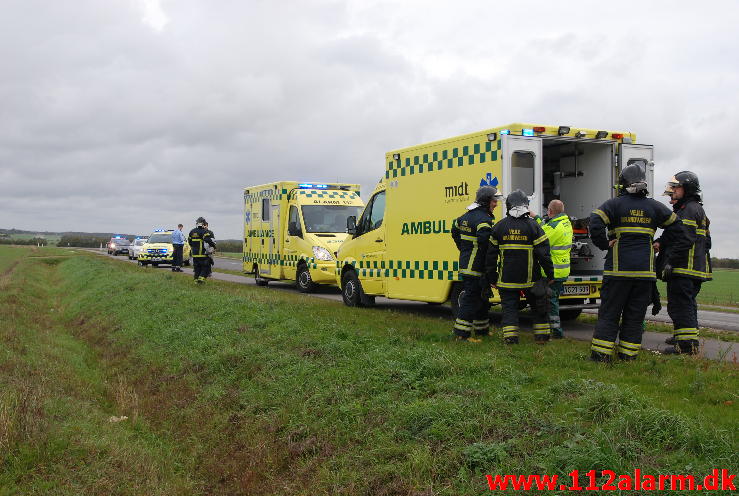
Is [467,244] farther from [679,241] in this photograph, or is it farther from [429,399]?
[429,399]

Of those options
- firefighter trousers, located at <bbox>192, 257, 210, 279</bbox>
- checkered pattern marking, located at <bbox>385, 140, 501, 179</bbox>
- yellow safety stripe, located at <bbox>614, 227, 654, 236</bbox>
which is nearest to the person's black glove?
yellow safety stripe, located at <bbox>614, 227, 654, 236</bbox>

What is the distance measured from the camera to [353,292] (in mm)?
13172

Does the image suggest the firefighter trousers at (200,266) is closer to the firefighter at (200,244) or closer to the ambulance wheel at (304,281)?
the firefighter at (200,244)

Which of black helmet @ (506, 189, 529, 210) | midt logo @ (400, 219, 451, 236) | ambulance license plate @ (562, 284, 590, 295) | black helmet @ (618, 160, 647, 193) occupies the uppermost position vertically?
black helmet @ (618, 160, 647, 193)

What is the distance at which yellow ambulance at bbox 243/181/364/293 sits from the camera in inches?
675

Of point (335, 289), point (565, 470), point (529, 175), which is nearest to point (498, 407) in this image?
point (565, 470)

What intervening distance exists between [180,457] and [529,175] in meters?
5.84

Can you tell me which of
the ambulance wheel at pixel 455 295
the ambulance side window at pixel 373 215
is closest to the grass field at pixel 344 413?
the ambulance wheel at pixel 455 295

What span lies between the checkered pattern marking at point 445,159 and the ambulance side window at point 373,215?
62cm

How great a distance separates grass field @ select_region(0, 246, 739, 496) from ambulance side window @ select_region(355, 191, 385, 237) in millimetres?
2580

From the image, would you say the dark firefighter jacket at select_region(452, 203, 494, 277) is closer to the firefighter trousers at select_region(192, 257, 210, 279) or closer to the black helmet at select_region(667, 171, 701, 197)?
the black helmet at select_region(667, 171, 701, 197)

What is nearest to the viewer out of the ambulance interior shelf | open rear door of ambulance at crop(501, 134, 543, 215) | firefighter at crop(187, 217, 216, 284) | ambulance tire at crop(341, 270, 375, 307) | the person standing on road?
open rear door of ambulance at crop(501, 134, 543, 215)

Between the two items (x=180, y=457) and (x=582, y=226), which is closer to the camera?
(x=180, y=457)

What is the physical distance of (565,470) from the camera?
12.5 ft
